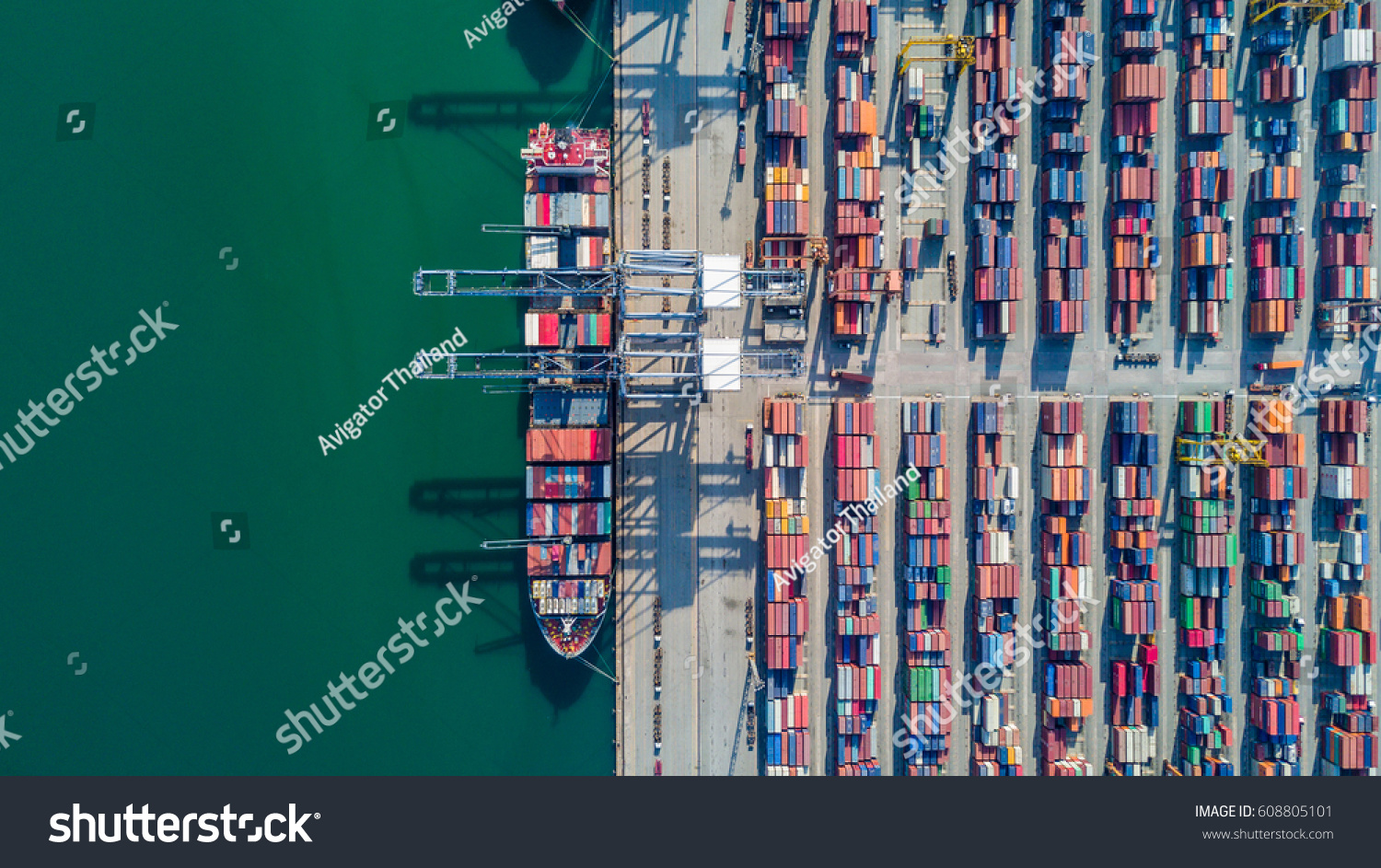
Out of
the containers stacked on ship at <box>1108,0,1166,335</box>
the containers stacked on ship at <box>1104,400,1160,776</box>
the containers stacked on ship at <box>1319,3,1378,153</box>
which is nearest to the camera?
the containers stacked on ship at <box>1319,3,1378,153</box>

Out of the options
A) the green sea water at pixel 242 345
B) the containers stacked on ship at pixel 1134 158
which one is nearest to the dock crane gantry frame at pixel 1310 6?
the containers stacked on ship at pixel 1134 158

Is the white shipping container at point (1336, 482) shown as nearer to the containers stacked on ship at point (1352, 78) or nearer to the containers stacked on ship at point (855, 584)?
the containers stacked on ship at point (1352, 78)

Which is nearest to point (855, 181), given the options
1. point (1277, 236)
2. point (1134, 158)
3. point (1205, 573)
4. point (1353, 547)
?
point (1134, 158)

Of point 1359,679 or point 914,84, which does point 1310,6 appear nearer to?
point 914,84

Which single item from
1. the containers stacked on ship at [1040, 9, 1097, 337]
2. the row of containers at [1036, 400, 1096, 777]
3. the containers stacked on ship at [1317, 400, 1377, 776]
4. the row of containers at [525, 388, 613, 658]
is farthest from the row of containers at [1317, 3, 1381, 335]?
the row of containers at [525, 388, 613, 658]

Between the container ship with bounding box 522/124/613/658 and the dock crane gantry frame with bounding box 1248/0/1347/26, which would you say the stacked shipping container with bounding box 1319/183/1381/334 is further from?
the container ship with bounding box 522/124/613/658

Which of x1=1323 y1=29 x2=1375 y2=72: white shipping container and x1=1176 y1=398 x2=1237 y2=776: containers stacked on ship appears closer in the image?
x1=1323 y1=29 x2=1375 y2=72: white shipping container
